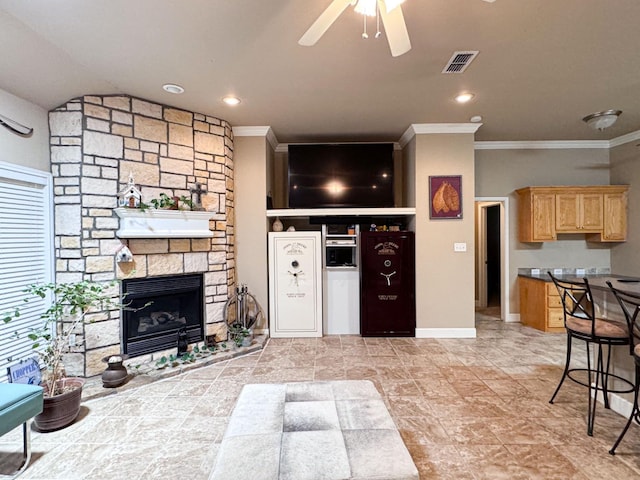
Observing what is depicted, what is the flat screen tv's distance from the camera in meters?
4.29

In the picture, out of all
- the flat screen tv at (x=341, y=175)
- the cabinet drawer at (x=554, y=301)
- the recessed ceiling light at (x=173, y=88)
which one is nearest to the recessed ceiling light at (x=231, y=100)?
the recessed ceiling light at (x=173, y=88)

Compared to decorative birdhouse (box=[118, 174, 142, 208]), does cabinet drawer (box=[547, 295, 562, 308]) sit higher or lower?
lower

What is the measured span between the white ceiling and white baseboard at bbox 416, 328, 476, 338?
9.13 ft

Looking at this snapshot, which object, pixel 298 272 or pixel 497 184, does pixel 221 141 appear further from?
pixel 497 184

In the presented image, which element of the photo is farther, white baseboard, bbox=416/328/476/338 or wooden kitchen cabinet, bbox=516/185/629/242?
wooden kitchen cabinet, bbox=516/185/629/242

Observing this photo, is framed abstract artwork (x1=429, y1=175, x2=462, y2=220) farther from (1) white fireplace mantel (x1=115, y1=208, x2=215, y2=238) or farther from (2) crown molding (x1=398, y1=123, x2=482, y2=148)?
(1) white fireplace mantel (x1=115, y1=208, x2=215, y2=238)

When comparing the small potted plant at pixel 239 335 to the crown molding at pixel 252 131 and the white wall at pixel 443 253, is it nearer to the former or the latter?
the white wall at pixel 443 253

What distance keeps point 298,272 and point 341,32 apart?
9.28 feet

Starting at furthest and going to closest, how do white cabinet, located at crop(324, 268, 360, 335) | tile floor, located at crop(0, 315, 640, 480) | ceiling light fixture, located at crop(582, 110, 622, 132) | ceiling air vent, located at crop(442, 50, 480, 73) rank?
1. white cabinet, located at crop(324, 268, 360, 335)
2. ceiling light fixture, located at crop(582, 110, 622, 132)
3. ceiling air vent, located at crop(442, 50, 480, 73)
4. tile floor, located at crop(0, 315, 640, 480)

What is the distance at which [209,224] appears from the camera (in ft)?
11.9

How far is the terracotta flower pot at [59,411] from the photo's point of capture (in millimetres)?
2170

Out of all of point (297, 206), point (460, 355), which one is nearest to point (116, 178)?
point (297, 206)

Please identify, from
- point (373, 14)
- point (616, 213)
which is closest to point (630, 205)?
point (616, 213)

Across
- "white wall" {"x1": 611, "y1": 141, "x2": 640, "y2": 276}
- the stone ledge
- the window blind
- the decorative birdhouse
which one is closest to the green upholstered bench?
the stone ledge
